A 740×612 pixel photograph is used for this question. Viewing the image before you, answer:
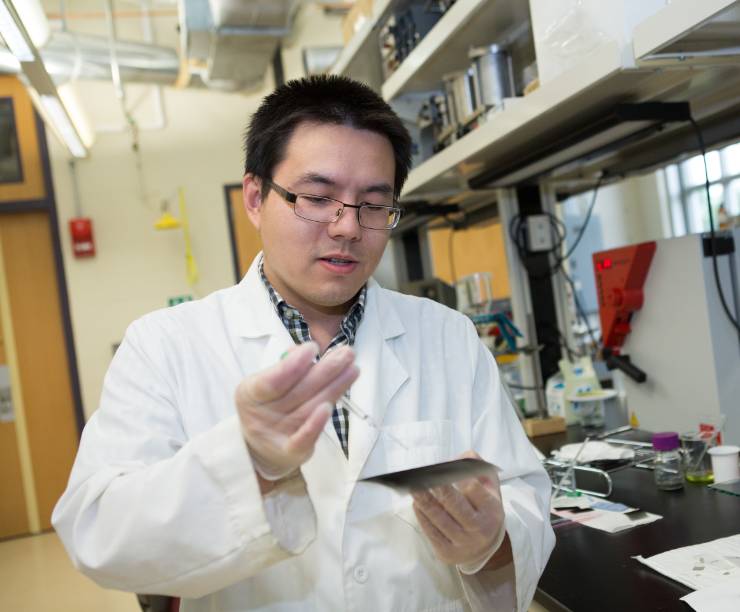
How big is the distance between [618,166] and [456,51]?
0.72 meters

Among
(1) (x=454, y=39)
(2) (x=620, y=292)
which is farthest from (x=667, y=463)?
(1) (x=454, y=39)

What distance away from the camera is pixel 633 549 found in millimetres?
1255

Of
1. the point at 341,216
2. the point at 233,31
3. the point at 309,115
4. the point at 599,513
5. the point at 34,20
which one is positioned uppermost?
the point at 233,31

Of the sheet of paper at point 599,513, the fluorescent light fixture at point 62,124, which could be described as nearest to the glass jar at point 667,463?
the sheet of paper at point 599,513

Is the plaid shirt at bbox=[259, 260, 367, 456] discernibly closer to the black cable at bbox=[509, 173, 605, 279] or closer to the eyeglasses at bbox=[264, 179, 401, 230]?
the eyeglasses at bbox=[264, 179, 401, 230]

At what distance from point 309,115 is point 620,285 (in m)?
1.27

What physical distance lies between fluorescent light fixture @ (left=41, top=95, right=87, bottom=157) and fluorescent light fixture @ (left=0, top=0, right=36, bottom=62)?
0.66 m

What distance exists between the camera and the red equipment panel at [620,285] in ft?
6.48

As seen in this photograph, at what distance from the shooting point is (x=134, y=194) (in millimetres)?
4660

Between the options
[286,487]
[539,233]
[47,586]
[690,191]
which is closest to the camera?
[286,487]

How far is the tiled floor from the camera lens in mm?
3336

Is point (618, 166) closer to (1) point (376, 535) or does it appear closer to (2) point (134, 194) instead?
(1) point (376, 535)

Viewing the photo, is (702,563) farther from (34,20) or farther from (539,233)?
(34,20)

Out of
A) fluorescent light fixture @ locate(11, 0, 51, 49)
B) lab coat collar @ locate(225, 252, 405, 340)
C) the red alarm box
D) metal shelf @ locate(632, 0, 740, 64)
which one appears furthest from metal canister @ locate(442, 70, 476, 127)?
the red alarm box
